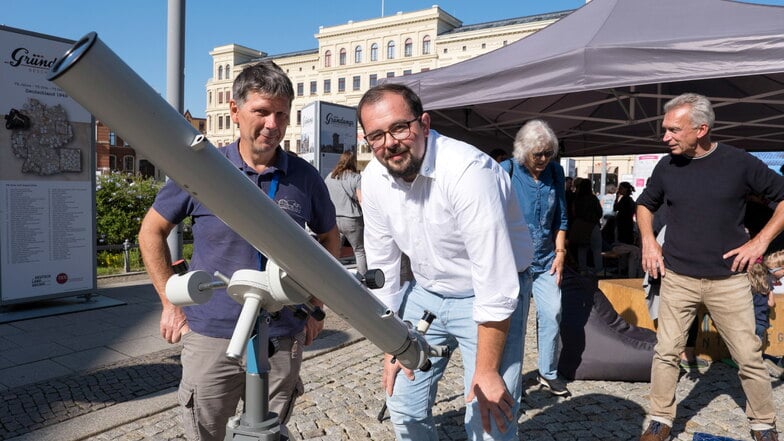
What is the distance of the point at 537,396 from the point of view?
13.4 feet

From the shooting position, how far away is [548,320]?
13.3 feet

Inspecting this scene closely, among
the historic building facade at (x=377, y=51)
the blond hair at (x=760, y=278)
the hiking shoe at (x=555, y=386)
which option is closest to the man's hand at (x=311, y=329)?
the hiking shoe at (x=555, y=386)

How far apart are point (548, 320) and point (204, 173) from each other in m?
3.52

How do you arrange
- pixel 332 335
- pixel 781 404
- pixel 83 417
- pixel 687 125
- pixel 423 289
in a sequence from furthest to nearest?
pixel 332 335, pixel 781 404, pixel 83 417, pixel 687 125, pixel 423 289

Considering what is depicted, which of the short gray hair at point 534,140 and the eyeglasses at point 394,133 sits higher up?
the short gray hair at point 534,140

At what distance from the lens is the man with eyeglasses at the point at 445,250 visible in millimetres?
1768

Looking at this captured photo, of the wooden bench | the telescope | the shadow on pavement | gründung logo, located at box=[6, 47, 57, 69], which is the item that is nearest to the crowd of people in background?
the telescope

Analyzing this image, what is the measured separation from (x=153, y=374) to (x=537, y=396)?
2.90m

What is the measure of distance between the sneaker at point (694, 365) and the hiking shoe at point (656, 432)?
62.3 inches

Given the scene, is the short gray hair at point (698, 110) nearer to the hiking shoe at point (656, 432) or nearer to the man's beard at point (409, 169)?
the hiking shoe at point (656, 432)

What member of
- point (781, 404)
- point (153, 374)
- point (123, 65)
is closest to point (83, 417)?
point (153, 374)

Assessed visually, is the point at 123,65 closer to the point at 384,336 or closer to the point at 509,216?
the point at 384,336

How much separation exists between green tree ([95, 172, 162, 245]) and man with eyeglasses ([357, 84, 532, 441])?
858cm

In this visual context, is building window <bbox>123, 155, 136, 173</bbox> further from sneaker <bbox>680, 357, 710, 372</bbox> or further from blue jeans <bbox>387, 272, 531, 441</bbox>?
blue jeans <bbox>387, 272, 531, 441</bbox>
